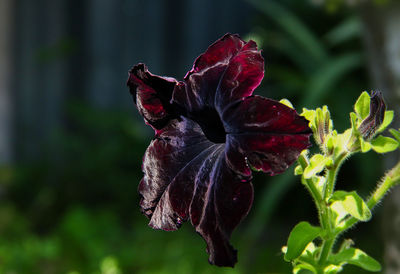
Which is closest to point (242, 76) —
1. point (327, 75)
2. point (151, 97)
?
point (151, 97)

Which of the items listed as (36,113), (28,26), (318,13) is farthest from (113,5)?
(318,13)

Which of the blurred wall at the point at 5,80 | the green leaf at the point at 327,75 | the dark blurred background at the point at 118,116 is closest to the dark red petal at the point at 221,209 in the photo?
the dark blurred background at the point at 118,116

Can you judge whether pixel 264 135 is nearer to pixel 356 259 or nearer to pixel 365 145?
pixel 365 145

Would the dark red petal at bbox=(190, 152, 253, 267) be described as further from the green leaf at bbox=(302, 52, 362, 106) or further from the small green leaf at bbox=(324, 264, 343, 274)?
the green leaf at bbox=(302, 52, 362, 106)

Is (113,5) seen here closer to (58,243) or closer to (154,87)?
(58,243)

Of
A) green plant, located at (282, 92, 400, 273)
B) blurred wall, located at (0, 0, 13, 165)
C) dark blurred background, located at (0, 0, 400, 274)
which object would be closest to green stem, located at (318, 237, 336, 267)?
green plant, located at (282, 92, 400, 273)

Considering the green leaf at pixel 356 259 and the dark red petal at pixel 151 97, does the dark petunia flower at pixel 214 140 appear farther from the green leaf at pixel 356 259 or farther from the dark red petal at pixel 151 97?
the green leaf at pixel 356 259
